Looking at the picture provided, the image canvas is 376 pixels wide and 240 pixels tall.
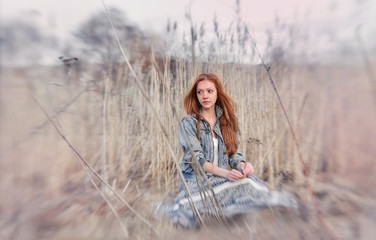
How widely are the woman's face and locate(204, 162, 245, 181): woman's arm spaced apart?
239mm

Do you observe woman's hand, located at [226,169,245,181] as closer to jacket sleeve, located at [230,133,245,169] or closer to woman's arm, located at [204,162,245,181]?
woman's arm, located at [204,162,245,181]

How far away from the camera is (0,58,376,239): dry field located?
117 centimetres

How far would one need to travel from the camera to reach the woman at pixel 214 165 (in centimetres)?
109

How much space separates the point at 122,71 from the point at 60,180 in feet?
2.25

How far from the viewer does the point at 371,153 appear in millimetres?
1266

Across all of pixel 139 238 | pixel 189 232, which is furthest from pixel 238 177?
pixel 139 238

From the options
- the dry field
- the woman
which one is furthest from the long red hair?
the dry field

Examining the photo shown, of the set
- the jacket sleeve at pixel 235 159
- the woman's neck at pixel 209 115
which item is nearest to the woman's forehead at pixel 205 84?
the woman's neck at pixel 209 115

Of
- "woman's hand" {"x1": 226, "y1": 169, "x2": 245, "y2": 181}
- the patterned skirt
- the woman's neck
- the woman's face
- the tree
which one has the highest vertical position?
the tree

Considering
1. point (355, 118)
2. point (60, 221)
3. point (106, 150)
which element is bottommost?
point (60, 221)

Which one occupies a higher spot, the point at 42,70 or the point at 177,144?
the point at 42,70

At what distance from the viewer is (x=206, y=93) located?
1.17 metres

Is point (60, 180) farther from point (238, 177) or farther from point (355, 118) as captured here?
point (355, 118)

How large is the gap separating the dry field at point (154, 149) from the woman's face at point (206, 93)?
0.47 feet
